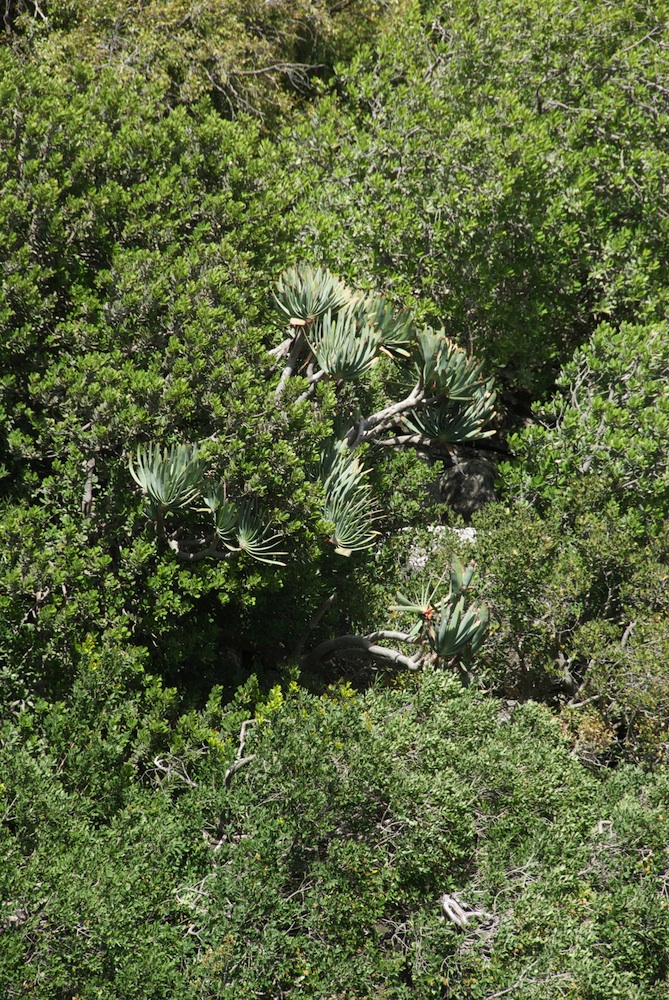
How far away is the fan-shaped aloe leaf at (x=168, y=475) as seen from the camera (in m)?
6.64

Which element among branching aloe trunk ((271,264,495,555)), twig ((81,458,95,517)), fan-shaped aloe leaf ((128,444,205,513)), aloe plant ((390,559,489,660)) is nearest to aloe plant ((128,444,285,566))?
fan-shaped aloe leaf ((128,444,205,513))

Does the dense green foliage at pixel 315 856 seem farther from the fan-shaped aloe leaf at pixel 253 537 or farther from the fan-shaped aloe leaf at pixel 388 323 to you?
the fan-shaped aloe leaf at pixel 388 323

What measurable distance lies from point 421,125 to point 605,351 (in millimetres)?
3624

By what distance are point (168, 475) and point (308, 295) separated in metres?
2.20

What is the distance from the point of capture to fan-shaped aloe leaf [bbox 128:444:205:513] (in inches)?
261

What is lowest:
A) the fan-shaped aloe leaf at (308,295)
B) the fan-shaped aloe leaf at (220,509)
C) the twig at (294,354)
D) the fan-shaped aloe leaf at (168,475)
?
the fan-shaped aloe leaf at (220,509)

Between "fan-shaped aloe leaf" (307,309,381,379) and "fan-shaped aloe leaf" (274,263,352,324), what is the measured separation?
10 cm

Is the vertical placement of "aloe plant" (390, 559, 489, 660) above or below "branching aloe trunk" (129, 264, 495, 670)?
below

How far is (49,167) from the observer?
7555 mm

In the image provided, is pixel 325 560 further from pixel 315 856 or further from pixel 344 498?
pixel 315 856

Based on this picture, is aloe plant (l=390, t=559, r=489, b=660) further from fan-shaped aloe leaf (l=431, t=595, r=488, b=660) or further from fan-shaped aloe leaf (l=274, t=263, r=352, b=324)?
fan-shaped aloe leaf (l=274, t=263, r=352, b=324)

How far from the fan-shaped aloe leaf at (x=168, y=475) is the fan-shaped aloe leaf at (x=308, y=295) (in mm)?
1802

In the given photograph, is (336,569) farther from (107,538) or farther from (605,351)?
(605,351)

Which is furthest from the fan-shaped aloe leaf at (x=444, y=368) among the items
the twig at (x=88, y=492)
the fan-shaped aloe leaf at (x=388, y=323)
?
the twig at (x=88, y=492)
